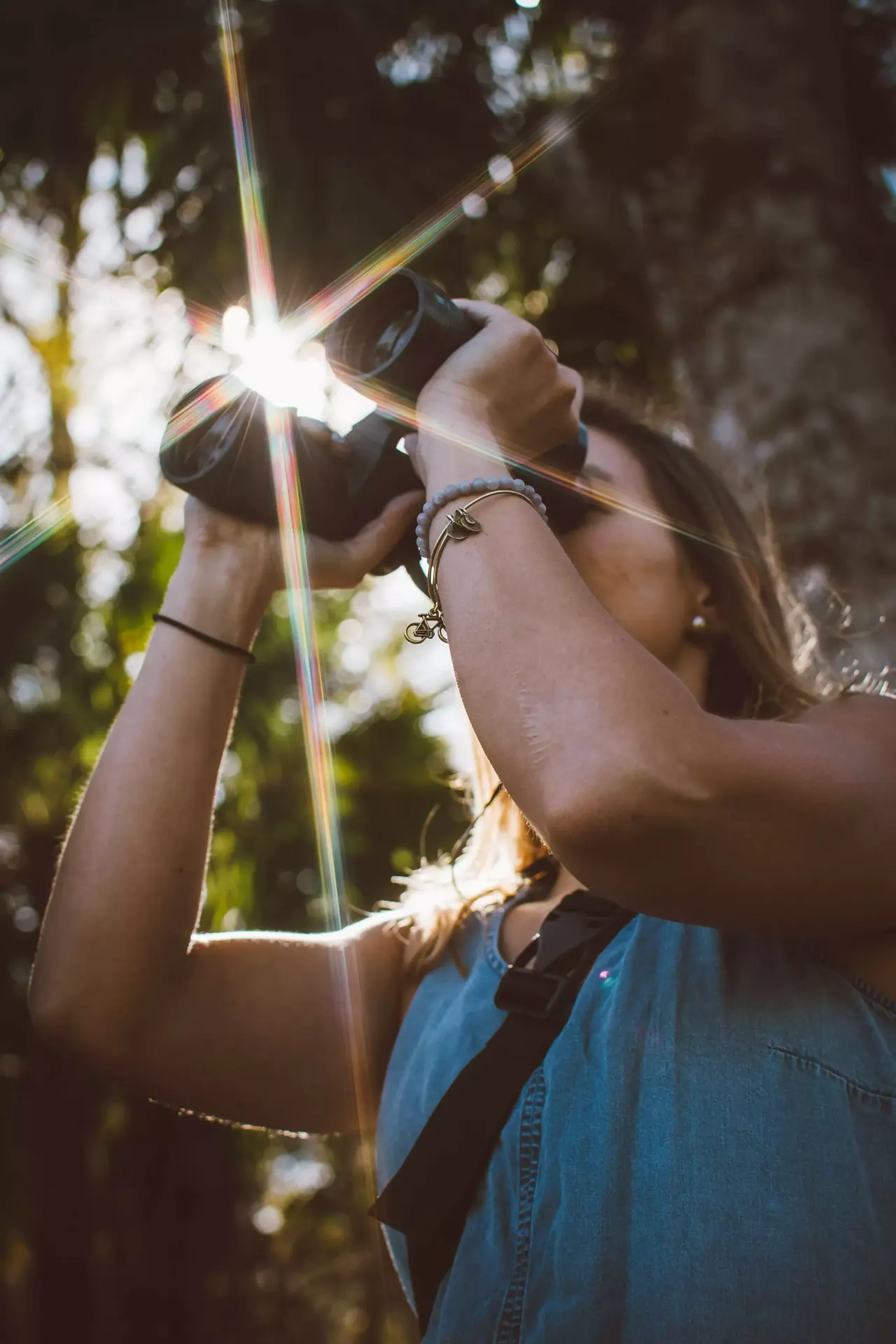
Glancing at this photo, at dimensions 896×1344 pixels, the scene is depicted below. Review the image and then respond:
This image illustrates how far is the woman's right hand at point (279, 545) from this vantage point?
144 centimetres

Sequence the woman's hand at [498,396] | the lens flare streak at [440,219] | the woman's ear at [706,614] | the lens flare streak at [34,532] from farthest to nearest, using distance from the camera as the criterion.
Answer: the lens flare streak at [34,532]
the lens flare streak at [440,219]
the woman's ear at [706,614]
the woman's hand at [498,396]

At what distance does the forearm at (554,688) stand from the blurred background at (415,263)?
2.51 feet

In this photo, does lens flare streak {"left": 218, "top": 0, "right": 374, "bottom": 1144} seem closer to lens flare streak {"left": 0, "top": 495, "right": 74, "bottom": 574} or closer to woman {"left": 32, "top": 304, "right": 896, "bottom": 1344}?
woman {"left": 32, "top": 304, "right": 896, "bottom": 1344}

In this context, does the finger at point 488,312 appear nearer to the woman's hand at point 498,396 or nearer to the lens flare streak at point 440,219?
the woman's hand at point 498,396

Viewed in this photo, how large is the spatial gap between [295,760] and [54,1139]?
7.43ft

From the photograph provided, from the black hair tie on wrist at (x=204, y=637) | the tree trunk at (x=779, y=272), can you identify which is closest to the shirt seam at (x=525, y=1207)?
the black hair tie on wrist at (x=204, y=637)

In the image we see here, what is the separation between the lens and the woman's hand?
41.3 inches

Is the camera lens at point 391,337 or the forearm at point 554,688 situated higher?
the camera lens at point 391,337

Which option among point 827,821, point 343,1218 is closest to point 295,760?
point 827,821

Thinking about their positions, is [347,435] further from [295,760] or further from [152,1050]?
[295,760]

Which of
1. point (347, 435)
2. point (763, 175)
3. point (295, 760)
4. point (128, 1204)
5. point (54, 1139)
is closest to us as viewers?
point (347, 435)

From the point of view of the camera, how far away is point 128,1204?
5.00 meters

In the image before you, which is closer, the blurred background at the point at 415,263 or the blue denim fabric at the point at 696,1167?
the blue denim fabric at the point at 696,1167

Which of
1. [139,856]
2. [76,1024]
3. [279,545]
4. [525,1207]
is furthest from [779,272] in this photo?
[76,1024]
